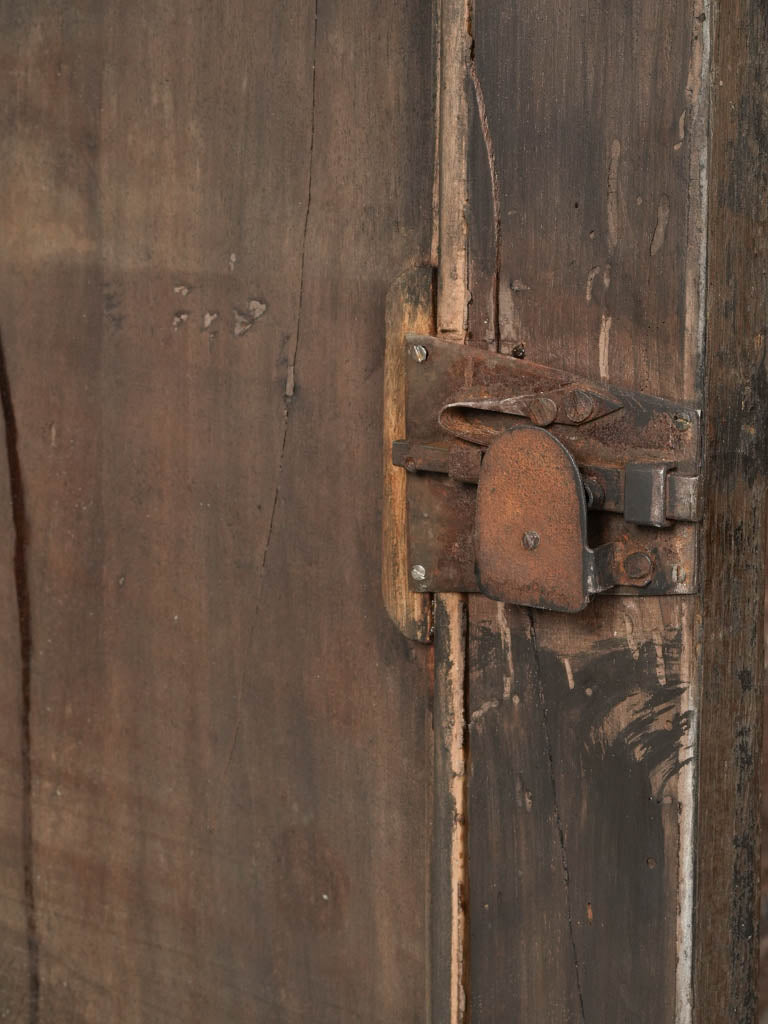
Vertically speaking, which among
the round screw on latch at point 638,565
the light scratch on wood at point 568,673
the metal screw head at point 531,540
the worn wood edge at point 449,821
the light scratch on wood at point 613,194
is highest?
the light scratch on wood at point 613,194

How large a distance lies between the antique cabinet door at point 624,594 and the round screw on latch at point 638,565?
0.08 feet

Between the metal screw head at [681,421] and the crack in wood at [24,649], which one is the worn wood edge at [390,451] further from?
the crack in wood at [24,649]

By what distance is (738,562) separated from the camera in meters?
0.64

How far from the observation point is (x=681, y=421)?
613mm

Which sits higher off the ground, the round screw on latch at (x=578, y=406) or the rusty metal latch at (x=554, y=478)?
the round screw on latch at (x=578, y=406)

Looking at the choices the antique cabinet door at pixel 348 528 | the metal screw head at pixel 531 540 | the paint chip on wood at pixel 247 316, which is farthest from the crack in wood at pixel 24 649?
→ the metal screw head at pixel 531 540

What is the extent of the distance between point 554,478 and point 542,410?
4 centimetres

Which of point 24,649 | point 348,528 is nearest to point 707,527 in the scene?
point 348,528

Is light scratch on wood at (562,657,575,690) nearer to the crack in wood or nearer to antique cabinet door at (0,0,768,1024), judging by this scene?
antique cabinet door at (0,0,768,1024)

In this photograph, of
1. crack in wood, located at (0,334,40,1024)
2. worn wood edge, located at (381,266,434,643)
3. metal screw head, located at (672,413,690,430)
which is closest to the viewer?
metal screw head, located at (672,413,690,430)

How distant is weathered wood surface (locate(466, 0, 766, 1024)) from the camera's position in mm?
618

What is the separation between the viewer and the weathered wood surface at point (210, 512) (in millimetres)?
761

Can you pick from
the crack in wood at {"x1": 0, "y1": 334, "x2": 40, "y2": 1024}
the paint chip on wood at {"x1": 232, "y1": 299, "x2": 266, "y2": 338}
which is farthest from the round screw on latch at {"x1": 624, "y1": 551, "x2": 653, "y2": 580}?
the crack in wood at {"x1": 0, "y1": 334, "x2": 40, "y2": 1024}

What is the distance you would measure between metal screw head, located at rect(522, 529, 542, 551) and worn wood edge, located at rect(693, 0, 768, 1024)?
92 mm
